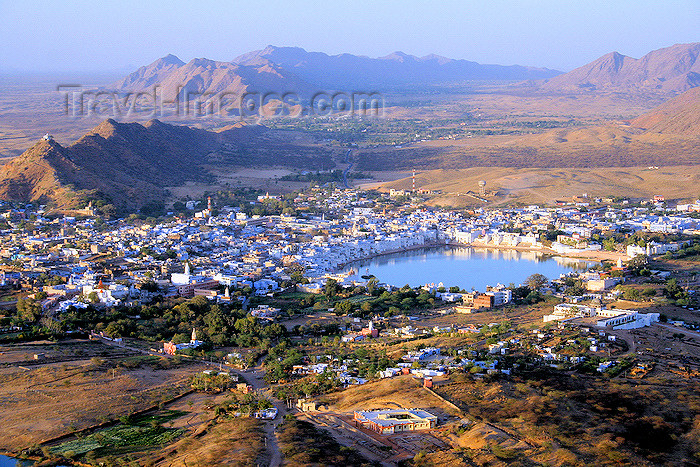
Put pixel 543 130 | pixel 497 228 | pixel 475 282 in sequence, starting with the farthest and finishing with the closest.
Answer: pixel 543 130, pixel 497 228, pixel 475 282

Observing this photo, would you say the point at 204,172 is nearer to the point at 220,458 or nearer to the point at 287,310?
the point at 287,310

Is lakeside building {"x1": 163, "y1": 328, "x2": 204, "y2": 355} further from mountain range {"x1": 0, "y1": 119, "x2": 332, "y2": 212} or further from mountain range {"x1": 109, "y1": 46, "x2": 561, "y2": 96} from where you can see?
mountain range {"x1": 109, "y1": 46, "x2": 561, "y2": 96}

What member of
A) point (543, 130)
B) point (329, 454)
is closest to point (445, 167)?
point (543, 130)

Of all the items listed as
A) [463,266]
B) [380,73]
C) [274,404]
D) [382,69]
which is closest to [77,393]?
[274,404]

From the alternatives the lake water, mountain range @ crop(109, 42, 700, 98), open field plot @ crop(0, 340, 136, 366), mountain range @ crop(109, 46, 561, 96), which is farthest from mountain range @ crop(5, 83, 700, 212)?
mountain range @ crop(109, 42, 700, 98)

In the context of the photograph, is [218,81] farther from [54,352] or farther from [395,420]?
[395,420]

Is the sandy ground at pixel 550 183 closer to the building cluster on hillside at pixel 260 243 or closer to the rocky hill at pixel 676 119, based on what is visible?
the building cluster on hillside at pixel 260 243
